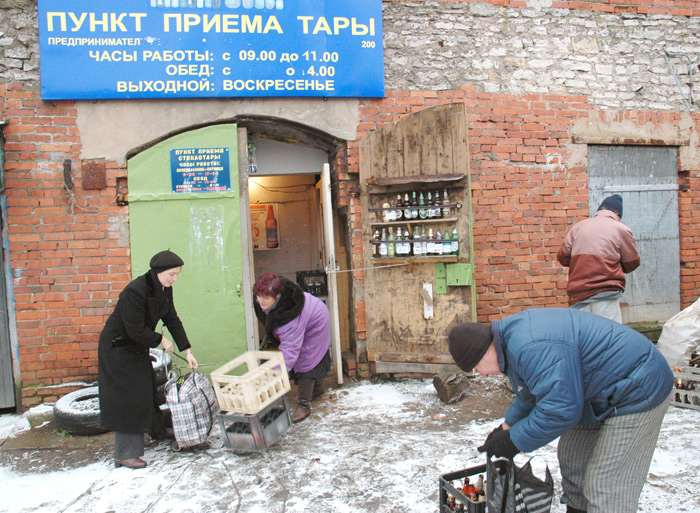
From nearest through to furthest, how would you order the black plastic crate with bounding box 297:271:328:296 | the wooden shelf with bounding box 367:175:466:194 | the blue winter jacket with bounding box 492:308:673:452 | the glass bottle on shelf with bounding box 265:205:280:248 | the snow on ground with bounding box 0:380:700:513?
the blue winter jacket with bounding box 492:308:673:452 → the snow on ground with bounding box 0:380:700:513 → the wooden shelf with bounding box 367:175:466:194 → the black plastic crate with bounding box 297:271:328:296 → the glass bottle on shelf with bounding box 265:205:280:248

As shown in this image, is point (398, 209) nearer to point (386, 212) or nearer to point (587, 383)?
point (386, 212)

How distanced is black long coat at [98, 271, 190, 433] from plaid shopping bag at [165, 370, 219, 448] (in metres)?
0.18

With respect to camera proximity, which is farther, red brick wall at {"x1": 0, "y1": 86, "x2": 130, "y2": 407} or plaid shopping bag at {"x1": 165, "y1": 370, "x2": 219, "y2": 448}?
red brick wall at {"x1": 0, "y1": 86, "x2": 130, "y2": 407}

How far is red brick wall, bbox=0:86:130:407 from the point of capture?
5.09 metres

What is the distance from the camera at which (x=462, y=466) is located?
142 inches

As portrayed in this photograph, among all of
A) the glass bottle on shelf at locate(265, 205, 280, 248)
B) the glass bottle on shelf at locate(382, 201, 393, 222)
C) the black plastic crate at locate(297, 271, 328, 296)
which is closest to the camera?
the glass bottle on shelf at locate(382, 201, 393, 222)

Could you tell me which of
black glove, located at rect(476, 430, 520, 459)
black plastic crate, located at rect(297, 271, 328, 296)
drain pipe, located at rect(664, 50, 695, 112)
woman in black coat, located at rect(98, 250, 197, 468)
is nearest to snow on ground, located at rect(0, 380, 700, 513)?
woman in black coat, located at rect(98, 250, 197, 468)

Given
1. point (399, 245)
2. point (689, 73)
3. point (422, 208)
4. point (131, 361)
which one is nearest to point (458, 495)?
point (131, 361)

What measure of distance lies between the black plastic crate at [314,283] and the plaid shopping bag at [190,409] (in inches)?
112

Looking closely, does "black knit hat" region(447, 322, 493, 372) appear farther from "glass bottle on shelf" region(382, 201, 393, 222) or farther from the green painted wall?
the green painted wall

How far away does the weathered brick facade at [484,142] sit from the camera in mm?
5113

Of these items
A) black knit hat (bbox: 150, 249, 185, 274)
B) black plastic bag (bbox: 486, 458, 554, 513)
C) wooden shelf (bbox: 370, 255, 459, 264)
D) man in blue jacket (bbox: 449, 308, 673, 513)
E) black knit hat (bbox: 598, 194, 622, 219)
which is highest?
black knit hat (bbox: 598, 194, 622, 219)

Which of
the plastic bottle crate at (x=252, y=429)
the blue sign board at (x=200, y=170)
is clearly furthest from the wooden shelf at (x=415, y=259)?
the plastic bottle crate at (x=252, y=429)

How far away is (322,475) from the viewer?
3.57m
